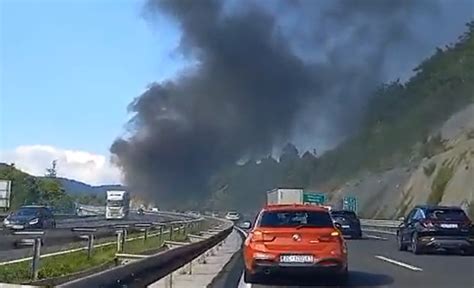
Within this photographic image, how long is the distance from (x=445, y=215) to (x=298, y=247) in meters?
14.0

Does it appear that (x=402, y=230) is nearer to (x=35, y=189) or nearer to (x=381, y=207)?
(x=35, y=189)

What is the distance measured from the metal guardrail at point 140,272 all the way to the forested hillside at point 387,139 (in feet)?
259

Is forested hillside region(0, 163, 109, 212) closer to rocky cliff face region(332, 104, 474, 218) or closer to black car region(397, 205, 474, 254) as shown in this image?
rocky cliff face region(332, 104, 474, 218)

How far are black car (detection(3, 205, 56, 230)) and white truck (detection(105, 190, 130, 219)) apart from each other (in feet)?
96.8

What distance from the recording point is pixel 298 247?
1770 centimetres

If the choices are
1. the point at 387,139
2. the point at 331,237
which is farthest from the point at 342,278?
the point at 387,139

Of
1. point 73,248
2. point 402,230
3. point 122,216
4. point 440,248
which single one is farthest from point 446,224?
point 122,216

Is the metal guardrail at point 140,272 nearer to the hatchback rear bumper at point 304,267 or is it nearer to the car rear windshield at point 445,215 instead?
the hatchback rear bumper at point 304,267

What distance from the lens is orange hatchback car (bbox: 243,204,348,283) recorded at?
57.9 ft

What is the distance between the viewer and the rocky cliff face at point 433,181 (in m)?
72.9

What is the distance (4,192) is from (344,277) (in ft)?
113

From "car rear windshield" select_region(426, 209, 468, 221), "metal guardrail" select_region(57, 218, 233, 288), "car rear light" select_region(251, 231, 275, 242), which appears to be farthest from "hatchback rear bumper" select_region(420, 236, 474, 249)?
"metal guardrail" select_region(57, 218, 233, 288)

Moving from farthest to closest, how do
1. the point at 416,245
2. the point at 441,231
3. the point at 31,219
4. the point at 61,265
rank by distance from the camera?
the point at 31,219 < the point at 416,245 < the point at 441,231 < the point at 61,265

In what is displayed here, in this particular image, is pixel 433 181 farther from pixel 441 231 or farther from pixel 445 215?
pixel 441 231
